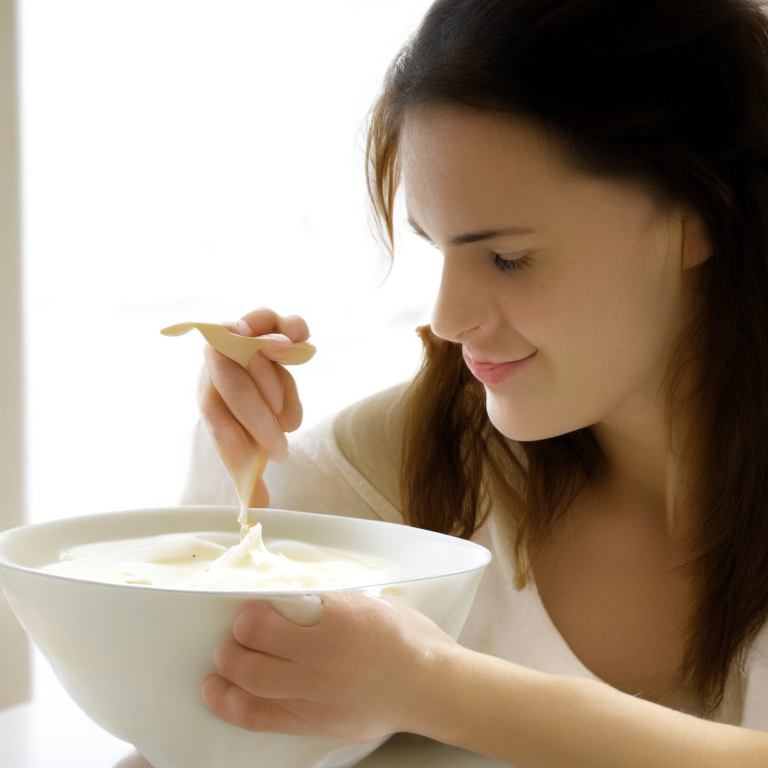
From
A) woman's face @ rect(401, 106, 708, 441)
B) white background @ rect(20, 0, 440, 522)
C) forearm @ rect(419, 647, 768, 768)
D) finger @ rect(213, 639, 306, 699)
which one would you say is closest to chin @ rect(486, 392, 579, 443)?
woman's face @ rect(401, 106, 708, 441)

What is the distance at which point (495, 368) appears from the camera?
2.98ft

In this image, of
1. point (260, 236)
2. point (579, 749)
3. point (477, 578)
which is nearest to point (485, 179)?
point (477, 578)

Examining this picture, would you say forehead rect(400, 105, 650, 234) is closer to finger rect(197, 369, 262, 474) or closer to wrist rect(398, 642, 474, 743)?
finger rect(197, 369, 262, 474)

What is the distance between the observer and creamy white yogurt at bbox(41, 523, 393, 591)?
636mm

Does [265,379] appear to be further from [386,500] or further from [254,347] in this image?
[386,500]

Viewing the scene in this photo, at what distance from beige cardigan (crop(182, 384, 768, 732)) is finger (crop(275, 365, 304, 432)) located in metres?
0.11

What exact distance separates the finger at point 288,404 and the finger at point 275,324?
0.12ft

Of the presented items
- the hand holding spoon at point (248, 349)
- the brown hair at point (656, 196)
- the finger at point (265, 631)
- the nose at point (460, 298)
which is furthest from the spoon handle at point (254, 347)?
the finger at point (265, 631)

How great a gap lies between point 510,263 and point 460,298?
2.2 inches

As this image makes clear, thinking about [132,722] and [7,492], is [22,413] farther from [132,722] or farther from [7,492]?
[132,722]

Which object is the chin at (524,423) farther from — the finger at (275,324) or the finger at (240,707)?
the finger at (240,707)

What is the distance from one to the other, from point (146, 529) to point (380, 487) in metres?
0.34

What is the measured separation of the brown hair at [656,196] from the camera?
2.71ft

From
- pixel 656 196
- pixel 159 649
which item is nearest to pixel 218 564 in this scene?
pixel 159 649
